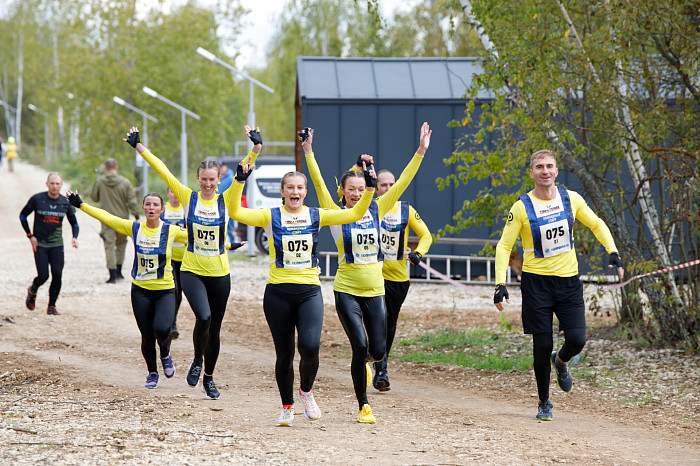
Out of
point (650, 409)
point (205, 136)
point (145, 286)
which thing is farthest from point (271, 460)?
point (205, 136)

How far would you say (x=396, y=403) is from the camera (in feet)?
24.0

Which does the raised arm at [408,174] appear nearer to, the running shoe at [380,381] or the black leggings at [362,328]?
the black leggings at [362,328]

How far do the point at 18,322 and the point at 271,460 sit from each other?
23.5ft

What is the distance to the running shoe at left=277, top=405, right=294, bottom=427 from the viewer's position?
6.18 meters

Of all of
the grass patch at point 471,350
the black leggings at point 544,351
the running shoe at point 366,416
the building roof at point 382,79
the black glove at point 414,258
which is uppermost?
the building roof at point 382,79

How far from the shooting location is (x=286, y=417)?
20.3 ft

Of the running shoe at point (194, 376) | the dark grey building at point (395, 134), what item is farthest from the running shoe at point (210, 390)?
the dark grey building at point (395, 134)

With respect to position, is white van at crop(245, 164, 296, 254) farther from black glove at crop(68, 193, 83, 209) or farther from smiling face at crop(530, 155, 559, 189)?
smiling face at crop(530, 155, 559, 189)

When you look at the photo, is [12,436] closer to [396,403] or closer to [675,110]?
[396,403]

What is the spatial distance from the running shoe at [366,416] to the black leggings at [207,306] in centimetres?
152

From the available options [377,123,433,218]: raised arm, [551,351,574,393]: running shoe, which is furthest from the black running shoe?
[551,351,574,393]: running shoe

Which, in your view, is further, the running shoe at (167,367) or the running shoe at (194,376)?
the running shoe at (167,367)

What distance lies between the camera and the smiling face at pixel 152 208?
307 inches

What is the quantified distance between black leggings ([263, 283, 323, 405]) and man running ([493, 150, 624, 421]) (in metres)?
1.45
